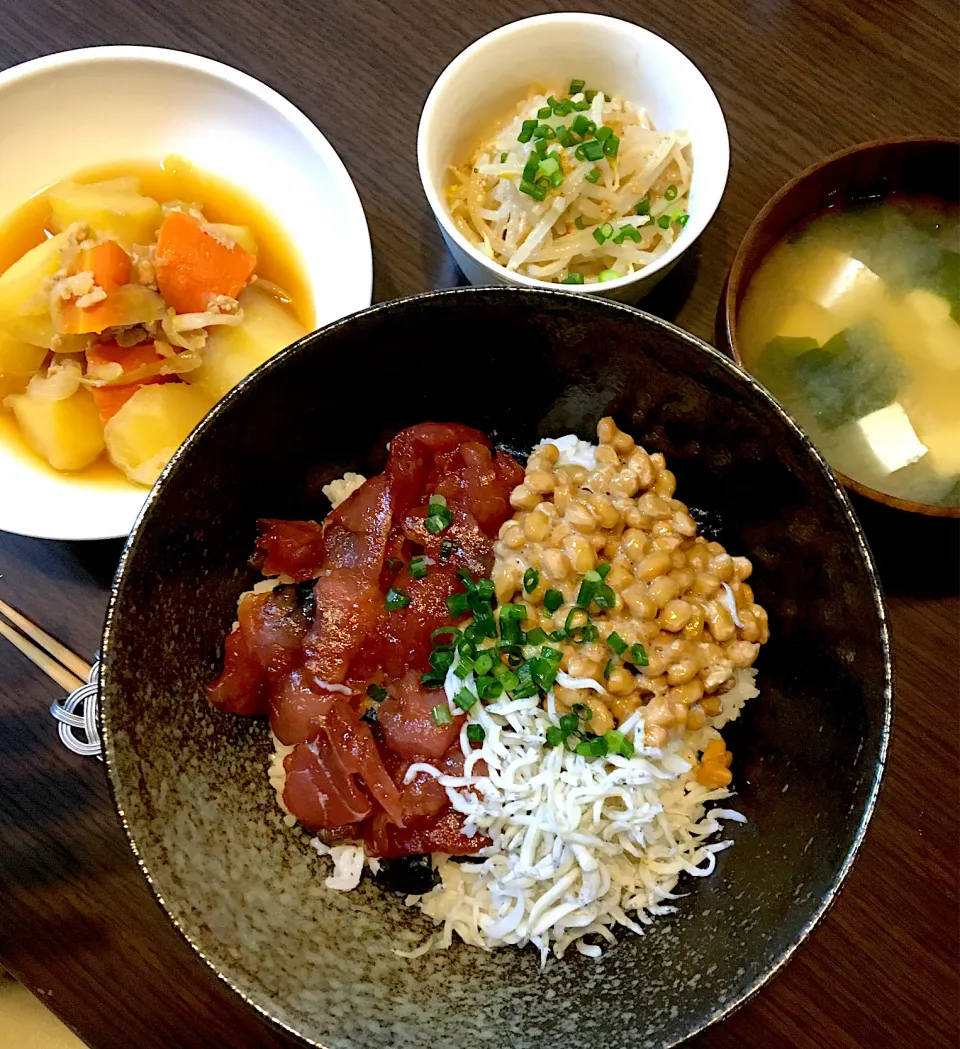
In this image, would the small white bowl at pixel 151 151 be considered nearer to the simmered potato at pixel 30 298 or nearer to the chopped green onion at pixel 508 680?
the simmered potato at pixel 30 298

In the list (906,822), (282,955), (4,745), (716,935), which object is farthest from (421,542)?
(906,822)

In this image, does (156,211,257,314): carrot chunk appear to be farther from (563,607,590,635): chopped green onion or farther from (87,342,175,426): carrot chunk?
(563,607,590,635): chopped green onion

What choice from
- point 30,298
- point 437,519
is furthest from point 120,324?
point 437,519

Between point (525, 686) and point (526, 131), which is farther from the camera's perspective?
point (526, 131)

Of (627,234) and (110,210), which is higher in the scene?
(627,234)

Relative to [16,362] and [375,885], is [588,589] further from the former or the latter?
[16,362]

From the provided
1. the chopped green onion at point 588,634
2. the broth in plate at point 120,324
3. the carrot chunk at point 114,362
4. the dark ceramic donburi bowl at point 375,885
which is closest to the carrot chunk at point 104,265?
the broth in plate at point 120,324
